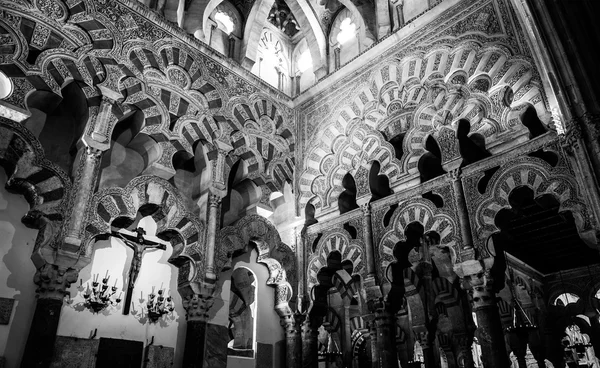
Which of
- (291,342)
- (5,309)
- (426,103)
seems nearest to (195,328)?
(291,342)

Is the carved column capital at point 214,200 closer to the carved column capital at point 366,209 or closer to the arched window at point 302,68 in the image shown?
the carved column capital at point 366,209

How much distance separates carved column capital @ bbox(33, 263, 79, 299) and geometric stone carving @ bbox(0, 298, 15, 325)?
354 mm

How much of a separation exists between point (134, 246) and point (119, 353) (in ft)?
5.51

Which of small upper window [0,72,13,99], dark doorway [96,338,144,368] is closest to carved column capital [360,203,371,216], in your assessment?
dark doorway [96,338,144,368]

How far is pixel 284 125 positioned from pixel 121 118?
12.8 ft

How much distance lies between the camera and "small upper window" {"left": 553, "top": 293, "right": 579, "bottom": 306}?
1508cm

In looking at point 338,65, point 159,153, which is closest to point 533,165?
point 338,65

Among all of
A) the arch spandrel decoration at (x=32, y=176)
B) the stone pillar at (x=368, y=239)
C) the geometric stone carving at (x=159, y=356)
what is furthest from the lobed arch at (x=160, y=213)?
the stone pillar at (x=368, y=239)

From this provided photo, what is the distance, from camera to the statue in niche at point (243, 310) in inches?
350

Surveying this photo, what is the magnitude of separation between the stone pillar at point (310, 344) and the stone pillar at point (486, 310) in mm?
3380

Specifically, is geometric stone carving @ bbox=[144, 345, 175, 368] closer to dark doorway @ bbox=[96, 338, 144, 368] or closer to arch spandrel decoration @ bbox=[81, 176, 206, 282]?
dark doorway @ bbox=[96, 338, 144, 368]

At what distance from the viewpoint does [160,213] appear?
7.91 meters

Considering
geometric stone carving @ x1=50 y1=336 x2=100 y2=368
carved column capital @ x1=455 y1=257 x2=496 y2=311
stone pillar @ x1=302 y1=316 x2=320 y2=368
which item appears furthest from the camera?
stone pillar @ x1=302 y1=316 x2=320 y2=368

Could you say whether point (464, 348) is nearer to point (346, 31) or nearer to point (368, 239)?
point (368, 239)
